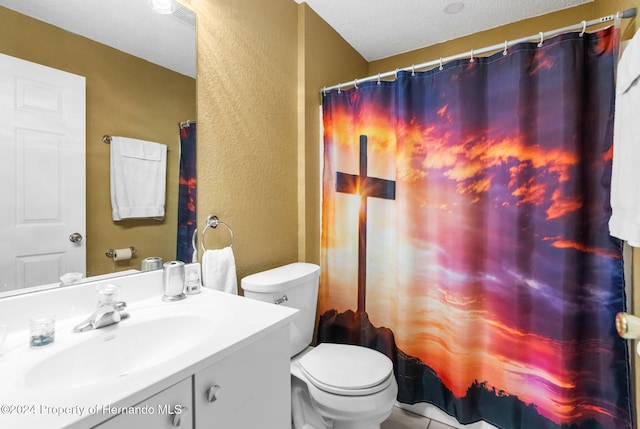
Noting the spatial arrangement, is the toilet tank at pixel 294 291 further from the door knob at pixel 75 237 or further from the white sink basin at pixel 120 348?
the door knob at pixel 75 237

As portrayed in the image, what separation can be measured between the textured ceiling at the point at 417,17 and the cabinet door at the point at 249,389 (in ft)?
6.23

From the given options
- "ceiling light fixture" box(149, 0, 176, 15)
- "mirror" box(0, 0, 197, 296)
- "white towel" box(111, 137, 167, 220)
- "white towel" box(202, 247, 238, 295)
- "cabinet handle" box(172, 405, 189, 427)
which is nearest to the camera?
"cabinet handle" box(172, 405, 189, 427)

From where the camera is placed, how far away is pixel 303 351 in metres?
1.58

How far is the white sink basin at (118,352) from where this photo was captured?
701 millimetres

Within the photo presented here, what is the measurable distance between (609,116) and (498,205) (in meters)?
0.52

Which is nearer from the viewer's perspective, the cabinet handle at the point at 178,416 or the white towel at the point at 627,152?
the cabinet handle at the point at 178,416

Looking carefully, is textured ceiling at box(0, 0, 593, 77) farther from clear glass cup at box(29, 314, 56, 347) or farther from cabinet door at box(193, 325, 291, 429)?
cabinet door at box(193, 325, 291, 429)

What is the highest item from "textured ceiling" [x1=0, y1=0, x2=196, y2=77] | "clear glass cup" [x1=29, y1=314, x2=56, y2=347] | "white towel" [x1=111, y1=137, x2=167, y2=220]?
"textured ceiling" [x1=0, y1=0, x2=196, y2=77]

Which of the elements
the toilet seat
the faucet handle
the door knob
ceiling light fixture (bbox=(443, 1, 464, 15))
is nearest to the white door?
the door knob

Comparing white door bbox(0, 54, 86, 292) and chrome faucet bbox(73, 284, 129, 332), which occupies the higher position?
white door bbox(0, 54, 86, 292)

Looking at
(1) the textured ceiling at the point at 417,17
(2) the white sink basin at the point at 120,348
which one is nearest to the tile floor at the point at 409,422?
(2) the white sink basin at the point at 120,348

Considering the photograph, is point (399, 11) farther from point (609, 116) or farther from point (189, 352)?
point (189, 352)

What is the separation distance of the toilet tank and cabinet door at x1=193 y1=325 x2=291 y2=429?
436 mm

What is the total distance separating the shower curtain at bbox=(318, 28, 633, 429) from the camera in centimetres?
125
